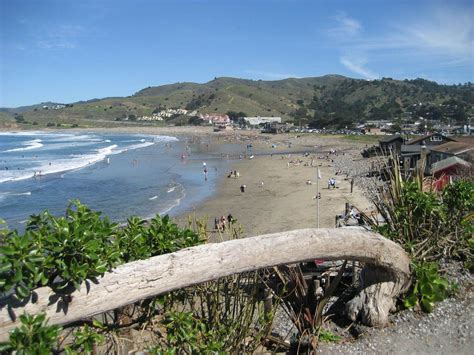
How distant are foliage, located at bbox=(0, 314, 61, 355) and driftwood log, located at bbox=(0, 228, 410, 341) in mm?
192

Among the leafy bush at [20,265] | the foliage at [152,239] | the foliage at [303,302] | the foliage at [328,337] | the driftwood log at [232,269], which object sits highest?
the leafy bush at [20,265]

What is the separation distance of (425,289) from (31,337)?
5.31m

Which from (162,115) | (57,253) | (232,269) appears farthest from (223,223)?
(162,115)

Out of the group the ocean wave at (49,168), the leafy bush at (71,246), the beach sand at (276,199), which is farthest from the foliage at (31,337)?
the ocean wave at (49,168)

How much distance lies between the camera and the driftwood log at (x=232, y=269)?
139 inches

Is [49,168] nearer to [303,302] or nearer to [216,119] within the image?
[303,302]

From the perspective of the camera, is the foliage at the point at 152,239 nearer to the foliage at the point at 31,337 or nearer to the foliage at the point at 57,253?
the foliage at the point at 57,253

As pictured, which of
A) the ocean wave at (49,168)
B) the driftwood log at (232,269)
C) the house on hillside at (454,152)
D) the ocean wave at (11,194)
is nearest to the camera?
the driftwood log at (232,269)

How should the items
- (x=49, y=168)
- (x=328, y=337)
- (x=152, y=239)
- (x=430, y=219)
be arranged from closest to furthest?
(x=152, y=239), (x=328, y=337), (x=430, y=219), (x=49, y=168)

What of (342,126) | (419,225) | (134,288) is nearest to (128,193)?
(419,225)

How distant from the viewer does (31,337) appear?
3.07 metres

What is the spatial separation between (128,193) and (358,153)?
38999mm

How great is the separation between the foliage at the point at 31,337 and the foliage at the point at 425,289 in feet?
16.4

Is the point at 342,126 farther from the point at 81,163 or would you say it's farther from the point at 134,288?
the point at 134,288
